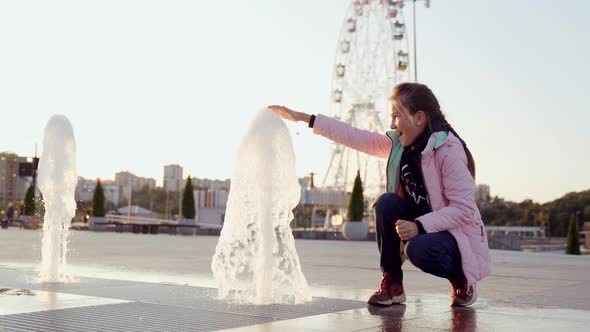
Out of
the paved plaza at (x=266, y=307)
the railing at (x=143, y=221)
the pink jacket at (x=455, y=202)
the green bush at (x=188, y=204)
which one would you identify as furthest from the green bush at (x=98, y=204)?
the pink jacket at (x=455, y=202)

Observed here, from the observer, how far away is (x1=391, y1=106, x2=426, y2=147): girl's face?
3.59 m

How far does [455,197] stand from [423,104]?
497mm

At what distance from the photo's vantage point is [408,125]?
3600 millimetres

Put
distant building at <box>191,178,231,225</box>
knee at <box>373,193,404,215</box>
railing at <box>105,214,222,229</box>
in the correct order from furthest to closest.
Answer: distant building at <box>191,178,231,225</box> → railing at <box>105,214,222,229</box> → knee at <box>373,193,404,215</box>

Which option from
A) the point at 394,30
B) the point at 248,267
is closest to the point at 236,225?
the point at 248,267

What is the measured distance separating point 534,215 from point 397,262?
8764 cm

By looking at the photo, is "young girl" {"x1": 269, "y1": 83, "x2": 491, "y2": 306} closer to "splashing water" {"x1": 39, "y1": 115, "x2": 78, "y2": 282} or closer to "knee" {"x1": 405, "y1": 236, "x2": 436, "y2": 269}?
"knee" {"x1": 405, "y1": 236, "x2": 436, "y2": 269}

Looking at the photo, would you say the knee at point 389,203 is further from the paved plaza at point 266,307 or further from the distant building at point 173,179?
the distant building at point 173,179

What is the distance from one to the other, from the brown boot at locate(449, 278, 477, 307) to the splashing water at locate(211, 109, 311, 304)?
2.47 feet

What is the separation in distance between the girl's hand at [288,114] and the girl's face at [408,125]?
1.57ft

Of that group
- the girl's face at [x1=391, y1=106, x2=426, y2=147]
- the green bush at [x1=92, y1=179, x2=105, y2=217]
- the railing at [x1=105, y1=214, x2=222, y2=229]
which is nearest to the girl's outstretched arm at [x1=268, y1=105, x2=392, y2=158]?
the girl's face at [x1=391, y1=106, x2=426, y2=147]

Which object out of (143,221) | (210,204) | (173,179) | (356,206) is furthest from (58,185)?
(173,179)

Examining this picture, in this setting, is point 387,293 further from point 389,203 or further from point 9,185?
point 9,185

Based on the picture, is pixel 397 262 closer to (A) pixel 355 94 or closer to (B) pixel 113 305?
(B) pixel 113 305
